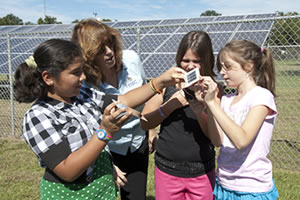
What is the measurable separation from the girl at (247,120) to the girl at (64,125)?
71cm

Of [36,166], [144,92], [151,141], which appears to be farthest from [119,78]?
[36,166]

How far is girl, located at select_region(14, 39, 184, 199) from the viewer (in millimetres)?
1406

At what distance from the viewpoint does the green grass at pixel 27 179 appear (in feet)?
11.8

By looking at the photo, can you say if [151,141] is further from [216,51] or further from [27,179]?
[216,51]

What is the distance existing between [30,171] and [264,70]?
394 cm

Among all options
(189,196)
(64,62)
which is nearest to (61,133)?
(64,62)

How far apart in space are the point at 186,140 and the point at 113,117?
92 centimetres

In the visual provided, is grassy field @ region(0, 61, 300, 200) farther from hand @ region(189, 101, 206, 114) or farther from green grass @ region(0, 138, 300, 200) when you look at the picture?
hand @ region(189, 101, 206, 114)

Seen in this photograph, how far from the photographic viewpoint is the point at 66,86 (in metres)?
1.61

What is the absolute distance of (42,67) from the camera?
1.58m

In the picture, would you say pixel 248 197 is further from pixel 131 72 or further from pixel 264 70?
pixel 131 72

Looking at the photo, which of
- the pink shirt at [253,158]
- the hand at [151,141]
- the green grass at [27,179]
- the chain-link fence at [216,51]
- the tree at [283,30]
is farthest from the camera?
the tree at [283,30]

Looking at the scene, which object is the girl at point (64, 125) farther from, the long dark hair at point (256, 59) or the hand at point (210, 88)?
the long dark hair at point (256, 59)

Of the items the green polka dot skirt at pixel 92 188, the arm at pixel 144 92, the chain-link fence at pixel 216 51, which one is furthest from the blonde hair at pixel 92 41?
the chain-link fence at pixel 216 51
